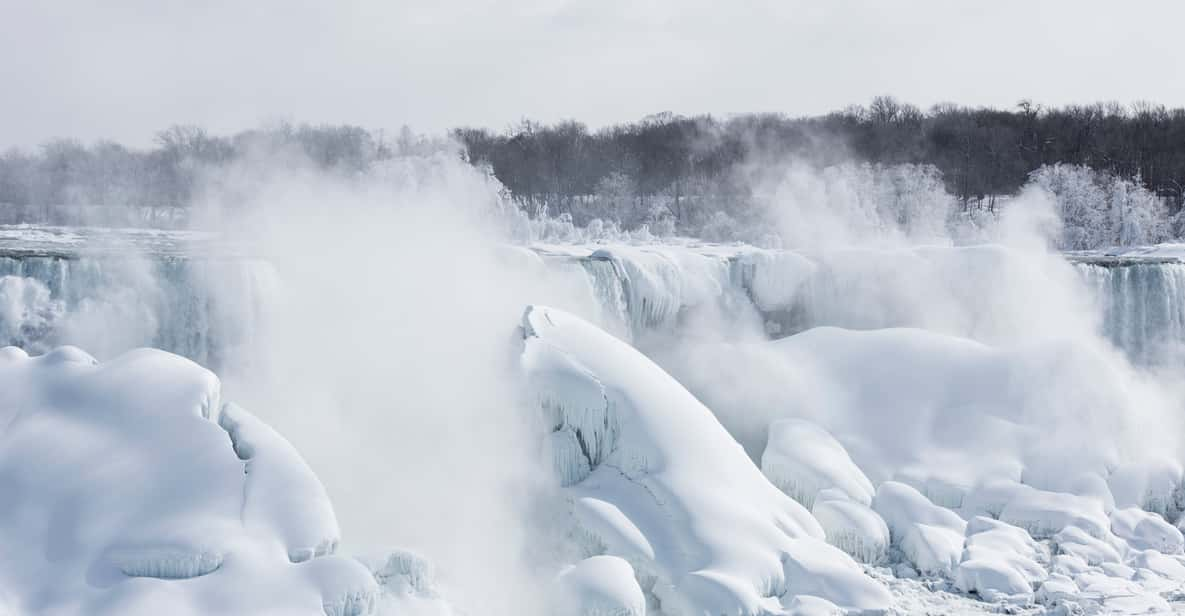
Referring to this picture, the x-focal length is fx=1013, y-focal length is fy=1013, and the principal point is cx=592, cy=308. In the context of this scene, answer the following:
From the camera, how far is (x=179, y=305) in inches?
472

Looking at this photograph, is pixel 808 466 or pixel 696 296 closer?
pixel 808 466

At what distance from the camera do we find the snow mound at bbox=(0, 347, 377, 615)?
Result: 595cm

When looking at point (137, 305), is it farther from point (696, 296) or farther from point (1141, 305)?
point (1141, 305)

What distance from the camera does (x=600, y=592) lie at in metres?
7.13

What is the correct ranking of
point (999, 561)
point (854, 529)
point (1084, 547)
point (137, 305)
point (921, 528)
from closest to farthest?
point (999, 561), point (854, 529), point (921, 528), point (1084, 547), point (137, 305)

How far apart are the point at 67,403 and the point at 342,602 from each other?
9.01 feet

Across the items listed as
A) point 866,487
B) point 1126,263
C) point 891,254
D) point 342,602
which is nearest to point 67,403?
point 342,602

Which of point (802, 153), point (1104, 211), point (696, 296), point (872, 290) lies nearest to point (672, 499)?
point (696, 296)

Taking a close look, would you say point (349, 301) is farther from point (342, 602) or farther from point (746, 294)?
point (342, 602)

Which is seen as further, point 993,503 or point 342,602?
point 993,503

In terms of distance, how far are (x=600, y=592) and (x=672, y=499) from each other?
4.19 ft

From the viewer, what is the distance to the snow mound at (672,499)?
7637mm

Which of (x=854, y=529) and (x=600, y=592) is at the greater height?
(x=600, y=592)

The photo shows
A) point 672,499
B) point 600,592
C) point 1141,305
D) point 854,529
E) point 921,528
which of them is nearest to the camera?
point 600,592
